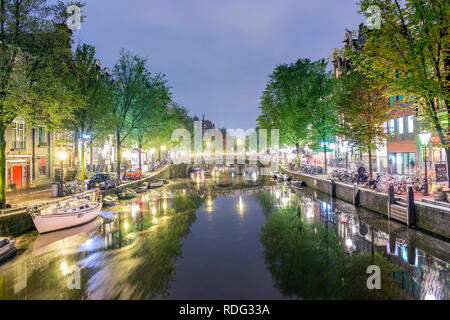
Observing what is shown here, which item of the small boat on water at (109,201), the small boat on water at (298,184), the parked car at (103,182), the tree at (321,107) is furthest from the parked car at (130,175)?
the tree at (321,107)

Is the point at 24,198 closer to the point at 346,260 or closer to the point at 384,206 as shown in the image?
the point at 346,260

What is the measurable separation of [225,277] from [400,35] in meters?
17.1

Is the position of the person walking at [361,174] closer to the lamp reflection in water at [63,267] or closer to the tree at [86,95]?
the lamp reflection in water at [63,267]

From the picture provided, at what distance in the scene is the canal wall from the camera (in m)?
13.1

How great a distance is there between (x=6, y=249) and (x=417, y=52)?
23.1 meters

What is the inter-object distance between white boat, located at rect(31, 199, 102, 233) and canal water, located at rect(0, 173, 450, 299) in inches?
17.8

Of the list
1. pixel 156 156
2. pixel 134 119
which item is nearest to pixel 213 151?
pixel 156 156

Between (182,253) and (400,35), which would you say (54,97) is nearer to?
(182,253)

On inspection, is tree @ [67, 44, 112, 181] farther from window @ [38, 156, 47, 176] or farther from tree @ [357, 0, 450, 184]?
tree @ [357, 0, 450, 184]

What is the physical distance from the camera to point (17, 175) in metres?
25.6

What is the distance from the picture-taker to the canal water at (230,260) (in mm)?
9023

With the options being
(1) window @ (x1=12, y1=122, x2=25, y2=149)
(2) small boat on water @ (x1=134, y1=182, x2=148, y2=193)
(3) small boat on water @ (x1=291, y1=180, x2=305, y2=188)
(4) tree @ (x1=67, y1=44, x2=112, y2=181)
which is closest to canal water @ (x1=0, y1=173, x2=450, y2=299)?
(4) tree @ (x1=67, y1=44, x2=112, y2=181)
